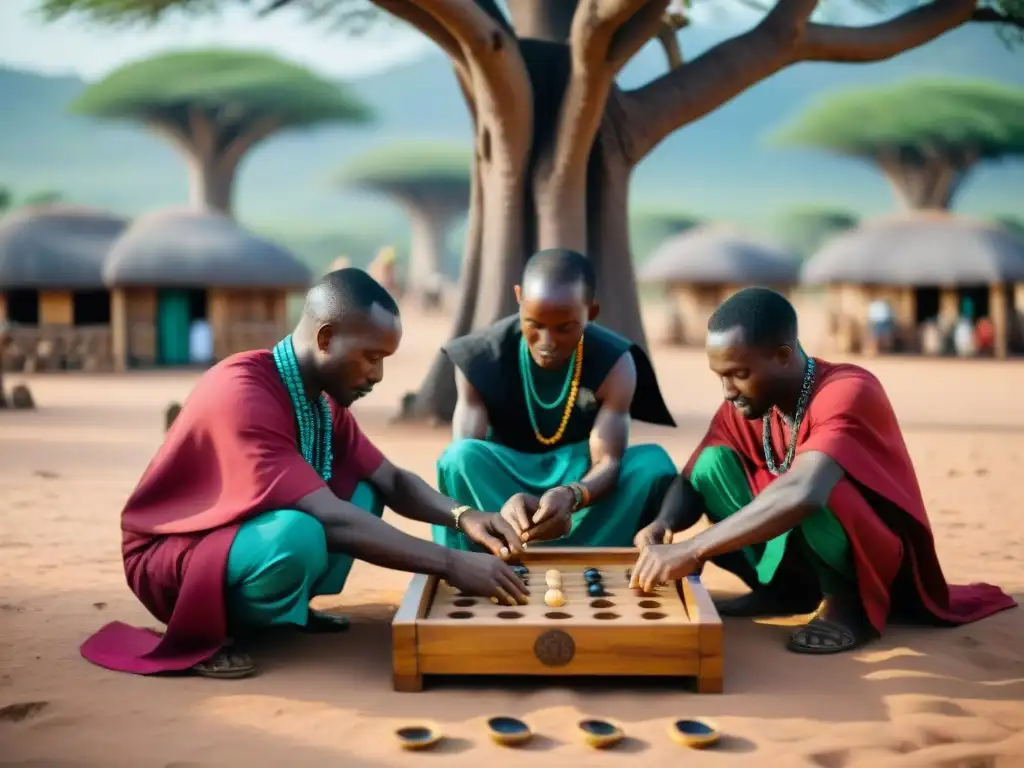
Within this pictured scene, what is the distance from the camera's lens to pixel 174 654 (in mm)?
3805

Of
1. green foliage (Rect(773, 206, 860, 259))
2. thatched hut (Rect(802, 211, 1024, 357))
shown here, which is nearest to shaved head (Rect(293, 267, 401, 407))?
thatched hut (Rect(802, 211, 1024, 357))

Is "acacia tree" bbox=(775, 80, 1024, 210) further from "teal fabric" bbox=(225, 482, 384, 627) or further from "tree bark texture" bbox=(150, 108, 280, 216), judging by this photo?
"teal fabric" bbox=(225, 482, 384, 627)

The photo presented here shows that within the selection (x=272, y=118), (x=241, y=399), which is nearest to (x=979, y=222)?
(x=272, y=118)

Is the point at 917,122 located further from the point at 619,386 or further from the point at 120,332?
the point at 619,386

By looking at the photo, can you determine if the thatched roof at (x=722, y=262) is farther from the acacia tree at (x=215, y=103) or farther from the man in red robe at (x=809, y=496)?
the man in red robe at (x=809, y=496)

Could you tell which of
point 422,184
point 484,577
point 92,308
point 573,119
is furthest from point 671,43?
point 422,184

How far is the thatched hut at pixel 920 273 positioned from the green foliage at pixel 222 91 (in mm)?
15217

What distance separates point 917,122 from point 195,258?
19211mm

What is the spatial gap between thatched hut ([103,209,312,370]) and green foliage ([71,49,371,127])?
10892 millimetres

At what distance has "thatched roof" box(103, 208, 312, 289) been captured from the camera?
1825 centimetres

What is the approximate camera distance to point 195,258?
18.6m

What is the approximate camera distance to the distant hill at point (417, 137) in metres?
71.5

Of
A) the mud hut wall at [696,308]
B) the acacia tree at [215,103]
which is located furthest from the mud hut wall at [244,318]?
the acacia tree at [215,103]

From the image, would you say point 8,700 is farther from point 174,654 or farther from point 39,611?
point 39,611
